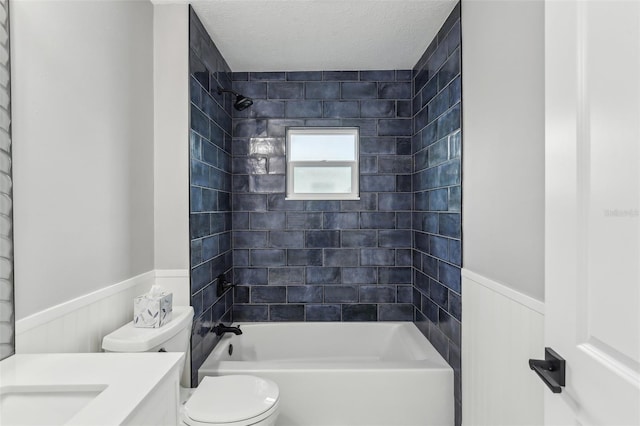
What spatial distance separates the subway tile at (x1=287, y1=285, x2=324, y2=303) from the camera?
2.90 metres

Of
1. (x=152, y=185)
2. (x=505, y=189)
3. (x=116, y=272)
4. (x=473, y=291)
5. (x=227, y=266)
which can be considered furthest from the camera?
(x=227, y=266)

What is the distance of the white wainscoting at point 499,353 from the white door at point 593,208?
359 mm

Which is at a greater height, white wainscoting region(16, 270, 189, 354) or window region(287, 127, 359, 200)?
window region(287, 127, 359, 200)

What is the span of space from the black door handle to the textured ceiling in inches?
75.4

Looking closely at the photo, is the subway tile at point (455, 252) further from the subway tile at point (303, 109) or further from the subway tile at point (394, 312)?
the subway tile at point (303, 109)

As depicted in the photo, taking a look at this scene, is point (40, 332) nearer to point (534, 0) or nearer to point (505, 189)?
point (505, 189)

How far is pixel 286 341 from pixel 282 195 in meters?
1.22

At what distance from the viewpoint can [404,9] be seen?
2.02 m

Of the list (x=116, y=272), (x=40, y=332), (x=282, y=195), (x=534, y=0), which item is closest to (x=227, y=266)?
(x=282, y=195)

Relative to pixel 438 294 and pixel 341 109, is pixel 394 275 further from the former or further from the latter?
pixel 341 109

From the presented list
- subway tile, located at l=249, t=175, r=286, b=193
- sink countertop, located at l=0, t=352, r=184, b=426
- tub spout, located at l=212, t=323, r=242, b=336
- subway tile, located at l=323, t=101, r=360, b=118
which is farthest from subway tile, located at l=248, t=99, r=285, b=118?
sink countertop, located at l=0, t=352, r=184, b=426

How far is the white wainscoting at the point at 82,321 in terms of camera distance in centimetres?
112

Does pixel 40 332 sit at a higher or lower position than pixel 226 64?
lower

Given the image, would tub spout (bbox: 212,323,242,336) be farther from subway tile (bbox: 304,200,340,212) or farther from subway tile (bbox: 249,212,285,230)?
subway tile (bbox: 304,200,340,212)
